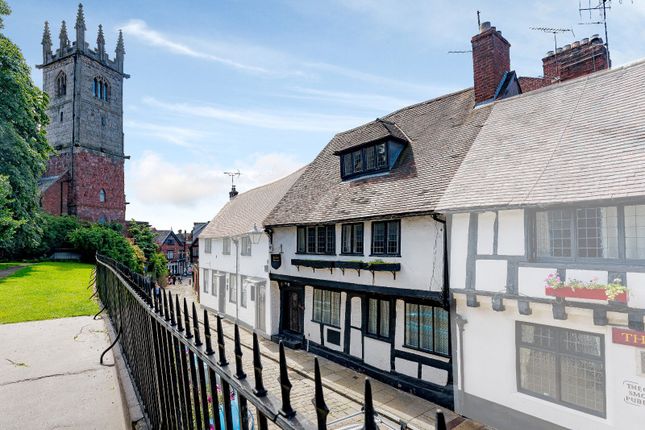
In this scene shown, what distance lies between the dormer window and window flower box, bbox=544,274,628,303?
309 inches

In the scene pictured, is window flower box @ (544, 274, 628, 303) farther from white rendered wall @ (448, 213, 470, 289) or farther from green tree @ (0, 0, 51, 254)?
green tree @ (0, 0, 51, 254)

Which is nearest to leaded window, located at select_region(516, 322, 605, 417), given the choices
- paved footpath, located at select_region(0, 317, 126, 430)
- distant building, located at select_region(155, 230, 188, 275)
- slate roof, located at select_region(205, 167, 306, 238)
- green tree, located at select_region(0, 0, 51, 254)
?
paved footpath, located at select_region(0, 317, 126, 430)

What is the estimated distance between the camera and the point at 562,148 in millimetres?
10484

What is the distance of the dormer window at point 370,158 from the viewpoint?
1530 cm

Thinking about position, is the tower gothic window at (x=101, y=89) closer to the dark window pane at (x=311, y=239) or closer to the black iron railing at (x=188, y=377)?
the dark window pane at (x=311, y=239)

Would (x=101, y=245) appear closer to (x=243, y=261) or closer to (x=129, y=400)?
(x=243, y=261)

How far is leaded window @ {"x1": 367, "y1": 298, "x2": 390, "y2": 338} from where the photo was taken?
45.2 feet

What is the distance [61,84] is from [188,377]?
58.7 m

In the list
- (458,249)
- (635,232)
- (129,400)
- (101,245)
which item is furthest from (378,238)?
(101,245)

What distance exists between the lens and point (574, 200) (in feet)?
27.9

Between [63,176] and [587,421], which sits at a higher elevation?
[63,176]

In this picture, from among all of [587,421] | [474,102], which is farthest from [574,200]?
[474,102]

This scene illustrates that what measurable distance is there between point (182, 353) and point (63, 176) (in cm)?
5194

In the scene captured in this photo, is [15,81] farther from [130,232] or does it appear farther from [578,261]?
[578,261]
